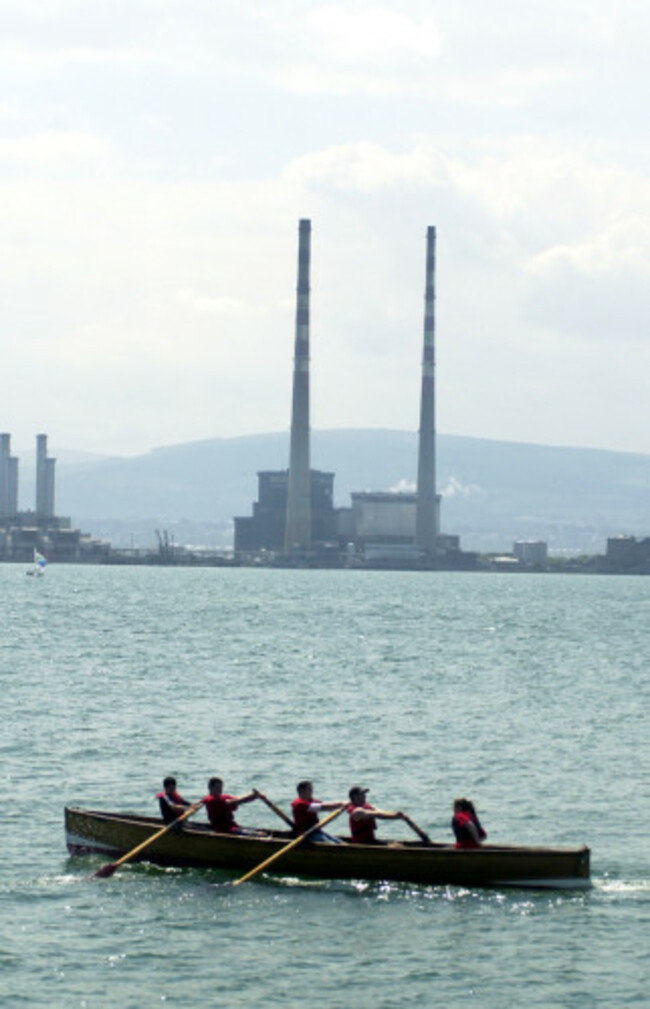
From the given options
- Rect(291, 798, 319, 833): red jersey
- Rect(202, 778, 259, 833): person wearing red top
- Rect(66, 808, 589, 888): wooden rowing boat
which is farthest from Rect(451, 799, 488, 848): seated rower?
Rect(202, 778, 259, 833): person wearing red top

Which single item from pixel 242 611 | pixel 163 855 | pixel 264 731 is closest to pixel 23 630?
pixel 242 611

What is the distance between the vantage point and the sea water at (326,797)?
26.6m

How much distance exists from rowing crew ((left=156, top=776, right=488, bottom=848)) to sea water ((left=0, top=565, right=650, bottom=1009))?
2.93ft

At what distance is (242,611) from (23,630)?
1351 inches

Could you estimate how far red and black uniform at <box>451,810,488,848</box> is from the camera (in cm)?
3078

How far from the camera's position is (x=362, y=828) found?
31500 mm

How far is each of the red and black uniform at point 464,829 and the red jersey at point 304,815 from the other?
2.50m

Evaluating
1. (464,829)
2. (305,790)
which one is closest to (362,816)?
(305,790)

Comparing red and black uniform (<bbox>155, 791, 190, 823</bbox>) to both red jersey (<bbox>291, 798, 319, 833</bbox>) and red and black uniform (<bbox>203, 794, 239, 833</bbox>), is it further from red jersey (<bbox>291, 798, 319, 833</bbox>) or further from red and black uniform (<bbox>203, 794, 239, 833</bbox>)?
red jersey (<bbox>291, 798, 319, 833</bbox>)

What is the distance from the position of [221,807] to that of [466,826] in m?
4.52

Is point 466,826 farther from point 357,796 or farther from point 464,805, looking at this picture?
point 357,796

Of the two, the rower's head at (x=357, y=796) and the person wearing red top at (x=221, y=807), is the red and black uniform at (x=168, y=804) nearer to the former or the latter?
the person wearing red top at (x=221, y=807)

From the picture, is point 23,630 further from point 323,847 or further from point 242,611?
point 323,847

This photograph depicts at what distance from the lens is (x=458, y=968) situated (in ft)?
88.7
